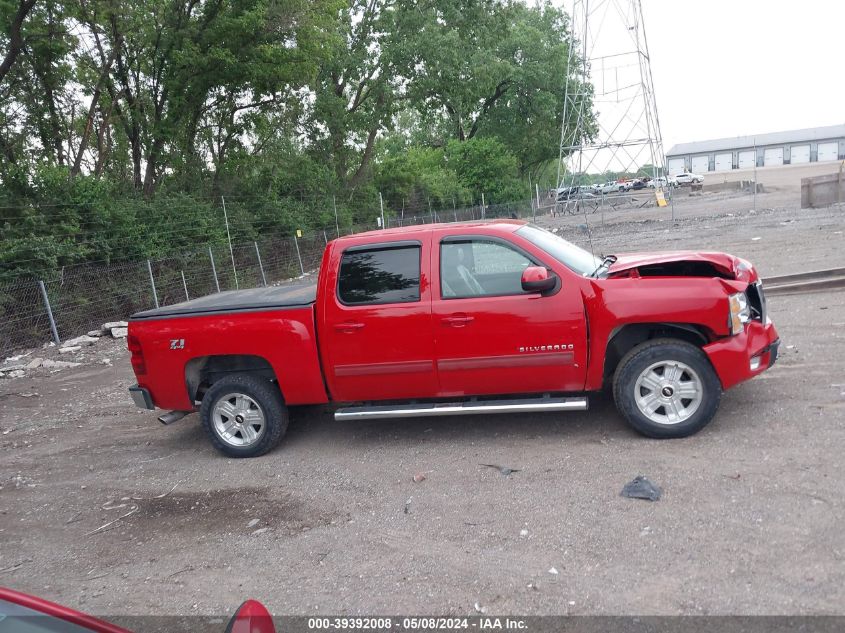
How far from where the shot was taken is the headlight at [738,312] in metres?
5.15

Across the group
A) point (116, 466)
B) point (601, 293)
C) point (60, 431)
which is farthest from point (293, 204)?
point (601, 293)

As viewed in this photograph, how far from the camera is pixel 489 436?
5906 mm

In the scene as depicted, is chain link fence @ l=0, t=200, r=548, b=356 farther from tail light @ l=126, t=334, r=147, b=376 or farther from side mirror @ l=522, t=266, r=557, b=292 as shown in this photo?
side mirror @ l=522, t=266, r=557, b=292

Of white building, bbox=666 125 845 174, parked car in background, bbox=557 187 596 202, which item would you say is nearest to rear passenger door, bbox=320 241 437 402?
parked car in background, bbox=557 187 596 202

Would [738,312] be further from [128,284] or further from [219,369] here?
[128,284]

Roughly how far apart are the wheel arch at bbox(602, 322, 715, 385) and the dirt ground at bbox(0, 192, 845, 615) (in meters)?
0.69

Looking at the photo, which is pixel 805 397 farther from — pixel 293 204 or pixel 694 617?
pixel 293 204

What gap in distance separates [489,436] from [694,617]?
110 inches

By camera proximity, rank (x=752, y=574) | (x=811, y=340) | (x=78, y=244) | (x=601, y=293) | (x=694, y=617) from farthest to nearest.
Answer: (x=78, y=244) < (x=811, y=340) < (x=601, y=293) < (x=752, y=574) < (x=694, y=617)

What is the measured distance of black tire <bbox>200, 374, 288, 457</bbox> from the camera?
19.8 ft

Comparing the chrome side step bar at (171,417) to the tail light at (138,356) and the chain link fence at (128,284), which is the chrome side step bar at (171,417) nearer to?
the tail light at (138,356)

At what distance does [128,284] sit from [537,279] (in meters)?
13.1

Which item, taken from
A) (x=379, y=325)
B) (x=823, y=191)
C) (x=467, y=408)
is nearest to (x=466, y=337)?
(x=467, y=408)

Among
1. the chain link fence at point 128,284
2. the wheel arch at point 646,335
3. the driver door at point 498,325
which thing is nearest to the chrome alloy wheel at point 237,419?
the driver door at point 498,325
